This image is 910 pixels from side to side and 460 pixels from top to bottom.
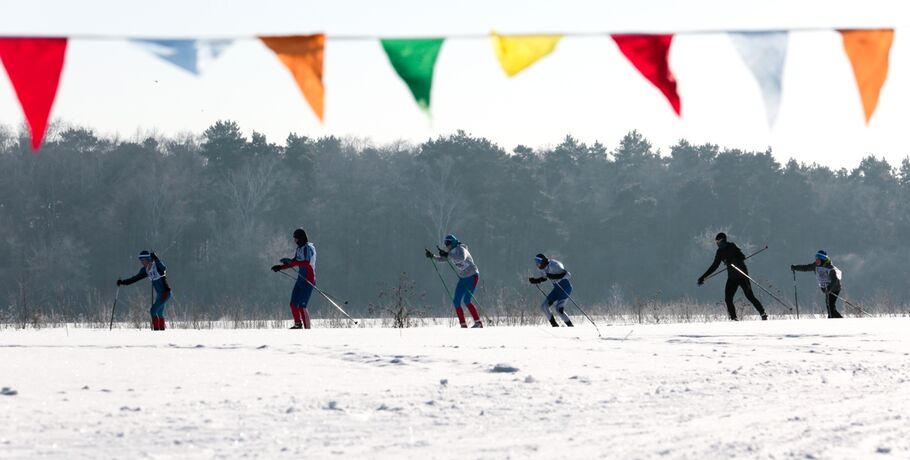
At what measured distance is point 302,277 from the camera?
17359mm

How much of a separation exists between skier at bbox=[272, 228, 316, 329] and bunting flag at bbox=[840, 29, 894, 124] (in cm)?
808

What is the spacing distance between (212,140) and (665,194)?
2910cm

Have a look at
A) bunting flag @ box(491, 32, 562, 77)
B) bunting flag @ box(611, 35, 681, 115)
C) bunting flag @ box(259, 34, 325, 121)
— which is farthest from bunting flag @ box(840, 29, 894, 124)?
bunting flag @ box(259, 34, 325, 121)

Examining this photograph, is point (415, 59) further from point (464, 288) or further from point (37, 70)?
point (464, 288)

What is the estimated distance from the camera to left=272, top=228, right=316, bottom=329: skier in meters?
17.4

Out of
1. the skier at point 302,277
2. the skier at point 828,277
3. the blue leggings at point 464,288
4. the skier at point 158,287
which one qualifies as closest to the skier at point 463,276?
the blue leggings at point 464,288

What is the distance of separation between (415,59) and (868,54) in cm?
393

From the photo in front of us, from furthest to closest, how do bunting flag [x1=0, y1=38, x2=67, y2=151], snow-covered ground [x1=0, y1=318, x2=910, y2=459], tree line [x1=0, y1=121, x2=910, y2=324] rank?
tree line [x1=0, y1=121, x2=910, y2=324]
bunting flag [x1=0, y1=38, x2=67, y2=151]
snow-covered ground [x1=0, y1=318, x2=910, y2=459]

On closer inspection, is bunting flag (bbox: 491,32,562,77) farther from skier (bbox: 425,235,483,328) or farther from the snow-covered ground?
skier (bbox: 425,235,483,328)

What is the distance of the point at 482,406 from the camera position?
7398 mm

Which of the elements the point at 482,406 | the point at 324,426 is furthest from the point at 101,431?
the point at 482,406

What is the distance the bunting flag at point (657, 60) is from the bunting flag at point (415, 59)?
169cm

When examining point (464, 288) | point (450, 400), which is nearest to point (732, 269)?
point (464, 288)

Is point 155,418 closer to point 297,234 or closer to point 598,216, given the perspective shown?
point 297,234
